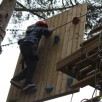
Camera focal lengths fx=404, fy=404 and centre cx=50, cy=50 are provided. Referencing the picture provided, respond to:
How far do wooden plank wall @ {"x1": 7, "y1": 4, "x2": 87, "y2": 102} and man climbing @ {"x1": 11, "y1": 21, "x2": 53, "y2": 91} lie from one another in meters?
0.09

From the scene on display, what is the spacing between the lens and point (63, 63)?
436 centimetres

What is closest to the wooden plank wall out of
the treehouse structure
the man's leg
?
the treehouse structure

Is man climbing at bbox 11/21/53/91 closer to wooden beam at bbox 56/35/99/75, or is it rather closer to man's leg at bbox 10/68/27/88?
man's leg at bbox 10/68/27/88

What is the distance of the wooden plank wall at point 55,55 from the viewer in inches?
205

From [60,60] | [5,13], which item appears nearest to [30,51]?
[5,13]

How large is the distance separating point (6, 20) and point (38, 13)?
2507mm

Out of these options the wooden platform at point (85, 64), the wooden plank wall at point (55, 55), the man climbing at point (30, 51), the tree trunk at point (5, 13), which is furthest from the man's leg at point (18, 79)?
the wooden platform at point (85, 64)

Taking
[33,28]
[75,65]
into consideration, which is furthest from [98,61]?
[33,28]

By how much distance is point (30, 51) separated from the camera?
5.78m

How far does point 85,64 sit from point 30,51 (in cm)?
188

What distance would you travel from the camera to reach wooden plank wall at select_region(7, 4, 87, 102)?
17.1 ft

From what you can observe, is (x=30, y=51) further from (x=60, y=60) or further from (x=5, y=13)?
(x=60, y=60)

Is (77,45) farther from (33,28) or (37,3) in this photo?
(37,3)

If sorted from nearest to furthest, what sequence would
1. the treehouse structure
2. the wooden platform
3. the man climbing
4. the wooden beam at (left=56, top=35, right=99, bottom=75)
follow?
the wooden platform < the wooden beam at (left=56, top=35, right=99, bottom=75) < the treehouse structure < the man climbing
